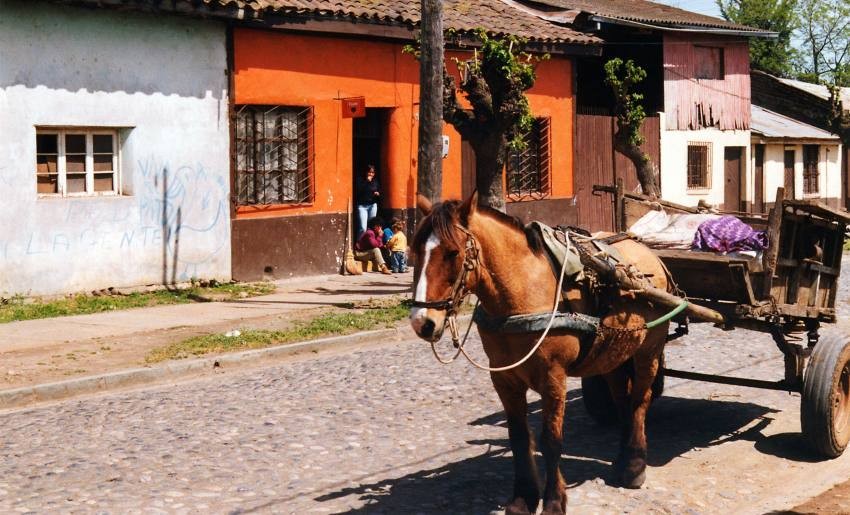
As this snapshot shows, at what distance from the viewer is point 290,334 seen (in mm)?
12016

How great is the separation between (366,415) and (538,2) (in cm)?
1874

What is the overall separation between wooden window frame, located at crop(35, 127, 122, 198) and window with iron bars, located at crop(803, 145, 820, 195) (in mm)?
23768

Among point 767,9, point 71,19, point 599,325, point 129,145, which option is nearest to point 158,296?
point 129,145

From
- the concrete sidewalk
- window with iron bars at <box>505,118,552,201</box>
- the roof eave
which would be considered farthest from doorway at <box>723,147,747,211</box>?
the concrete sidewalk

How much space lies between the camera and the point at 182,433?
7742mm

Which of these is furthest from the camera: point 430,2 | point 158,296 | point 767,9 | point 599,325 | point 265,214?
point 767,9

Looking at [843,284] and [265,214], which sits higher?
[265,214]

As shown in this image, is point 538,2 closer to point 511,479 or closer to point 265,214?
point 265,214

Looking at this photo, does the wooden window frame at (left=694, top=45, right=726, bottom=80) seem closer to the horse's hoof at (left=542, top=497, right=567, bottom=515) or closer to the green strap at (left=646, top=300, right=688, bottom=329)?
the green strap at (left=646, top=300, right=688, bottom=329)

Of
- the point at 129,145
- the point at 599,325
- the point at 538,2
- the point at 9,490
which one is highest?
the point at 538,2

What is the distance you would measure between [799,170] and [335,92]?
1951 centimetres

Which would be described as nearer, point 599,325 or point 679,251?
point 599,325

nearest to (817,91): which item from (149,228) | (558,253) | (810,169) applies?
(810,169)

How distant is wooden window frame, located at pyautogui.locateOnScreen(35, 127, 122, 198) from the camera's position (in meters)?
14.6
